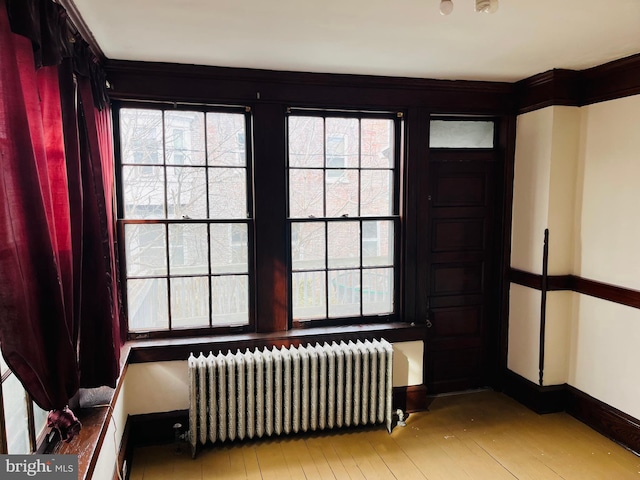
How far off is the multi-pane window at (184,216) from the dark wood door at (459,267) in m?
1.53

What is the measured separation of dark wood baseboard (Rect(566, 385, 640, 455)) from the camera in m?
3.01

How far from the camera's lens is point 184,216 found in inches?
127

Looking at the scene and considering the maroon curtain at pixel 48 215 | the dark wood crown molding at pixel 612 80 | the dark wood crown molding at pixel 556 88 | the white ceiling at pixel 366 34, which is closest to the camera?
the maroon curtain at pixel 48 215

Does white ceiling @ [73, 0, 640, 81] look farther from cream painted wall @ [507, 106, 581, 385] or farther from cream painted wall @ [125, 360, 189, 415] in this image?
cream painted wall @ [125, 360, 189, 415]

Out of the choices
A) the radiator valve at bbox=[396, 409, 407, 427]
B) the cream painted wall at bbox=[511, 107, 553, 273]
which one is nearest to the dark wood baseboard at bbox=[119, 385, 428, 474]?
the radiator valve at bbox=[396, 409, 407, 427]

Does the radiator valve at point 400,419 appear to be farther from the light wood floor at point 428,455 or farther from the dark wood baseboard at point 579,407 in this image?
the dark wood baseboard at point 579,407

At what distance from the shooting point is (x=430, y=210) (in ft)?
12.1

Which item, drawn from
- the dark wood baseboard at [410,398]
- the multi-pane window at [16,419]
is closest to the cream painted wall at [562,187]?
the dark wood baseboard at [410,398]

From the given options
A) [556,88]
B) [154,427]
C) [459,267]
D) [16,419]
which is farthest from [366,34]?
[154,427]

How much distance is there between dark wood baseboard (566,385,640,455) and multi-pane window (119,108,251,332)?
2.64 meters

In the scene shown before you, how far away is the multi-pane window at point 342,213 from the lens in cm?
344

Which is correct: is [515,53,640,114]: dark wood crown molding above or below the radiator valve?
above

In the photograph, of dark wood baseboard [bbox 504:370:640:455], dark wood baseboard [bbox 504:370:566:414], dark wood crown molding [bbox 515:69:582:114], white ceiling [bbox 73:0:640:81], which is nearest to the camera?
white ceiling [bbox 73:0:640:81]

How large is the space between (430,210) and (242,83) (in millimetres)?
1768
